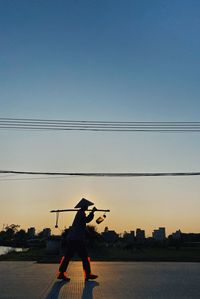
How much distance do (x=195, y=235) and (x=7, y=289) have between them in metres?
86.7

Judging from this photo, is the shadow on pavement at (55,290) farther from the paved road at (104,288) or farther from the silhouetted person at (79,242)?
the silhouetted person at (79,242)

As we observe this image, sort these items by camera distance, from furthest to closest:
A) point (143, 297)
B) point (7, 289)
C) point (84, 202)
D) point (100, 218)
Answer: point (100, 218) → point (84, 202) → point (7, 289) → point (143, 297)

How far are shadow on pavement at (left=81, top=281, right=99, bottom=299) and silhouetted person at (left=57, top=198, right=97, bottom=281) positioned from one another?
69cm

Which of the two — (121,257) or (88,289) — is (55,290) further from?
(121,257)

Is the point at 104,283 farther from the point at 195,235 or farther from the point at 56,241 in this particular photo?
the point at 195,235

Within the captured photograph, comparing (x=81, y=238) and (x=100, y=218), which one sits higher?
(x=100, y=218)

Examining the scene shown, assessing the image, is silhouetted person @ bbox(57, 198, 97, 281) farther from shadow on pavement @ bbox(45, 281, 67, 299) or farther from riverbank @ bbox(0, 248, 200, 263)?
riverbank @ bbox(0, 248, 200, 263)

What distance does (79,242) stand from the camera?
11727mm

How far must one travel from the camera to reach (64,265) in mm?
11414

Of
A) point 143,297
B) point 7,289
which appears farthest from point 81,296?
point 7,289

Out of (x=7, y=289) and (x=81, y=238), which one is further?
(x=81, y=238)

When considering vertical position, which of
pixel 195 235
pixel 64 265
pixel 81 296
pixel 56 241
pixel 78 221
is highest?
pixel 195 235

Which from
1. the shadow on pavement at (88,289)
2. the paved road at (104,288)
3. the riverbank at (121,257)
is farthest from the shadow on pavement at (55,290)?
the riverbank at (121,257)

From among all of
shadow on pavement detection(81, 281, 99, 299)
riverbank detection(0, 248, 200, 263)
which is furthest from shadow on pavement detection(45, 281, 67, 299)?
riverbank detection(0, 248, 200, 263)
